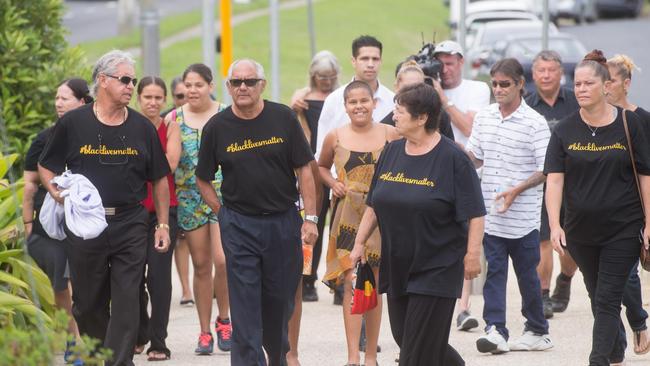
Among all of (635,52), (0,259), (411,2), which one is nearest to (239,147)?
(0,259)

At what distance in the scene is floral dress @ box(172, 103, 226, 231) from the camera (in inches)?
366

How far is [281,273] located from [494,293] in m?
1.99

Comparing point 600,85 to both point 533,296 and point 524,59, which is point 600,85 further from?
point 524,59

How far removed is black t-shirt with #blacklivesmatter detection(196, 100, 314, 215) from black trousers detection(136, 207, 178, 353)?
45.9 inches

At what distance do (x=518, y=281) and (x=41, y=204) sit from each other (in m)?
3.26

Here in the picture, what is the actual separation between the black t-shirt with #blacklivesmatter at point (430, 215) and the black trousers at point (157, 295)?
2207mm

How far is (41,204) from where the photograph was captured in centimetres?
909

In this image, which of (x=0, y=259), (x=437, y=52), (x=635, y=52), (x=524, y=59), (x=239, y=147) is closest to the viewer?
(x=239, y=147)

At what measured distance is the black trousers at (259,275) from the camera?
306 inches

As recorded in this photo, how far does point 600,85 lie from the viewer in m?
7.82

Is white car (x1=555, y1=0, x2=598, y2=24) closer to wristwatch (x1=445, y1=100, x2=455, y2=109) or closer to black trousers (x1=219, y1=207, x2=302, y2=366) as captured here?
wristwatch (x1=445, y1=100, x2=455, y2=109)

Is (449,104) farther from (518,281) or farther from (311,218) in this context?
(311,218)

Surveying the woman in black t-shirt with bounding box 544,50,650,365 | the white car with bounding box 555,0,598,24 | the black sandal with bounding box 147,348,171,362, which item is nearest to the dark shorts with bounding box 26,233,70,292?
the black sandal with bounding box 147,348,171,362

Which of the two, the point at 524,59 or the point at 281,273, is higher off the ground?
the point at 524,59
